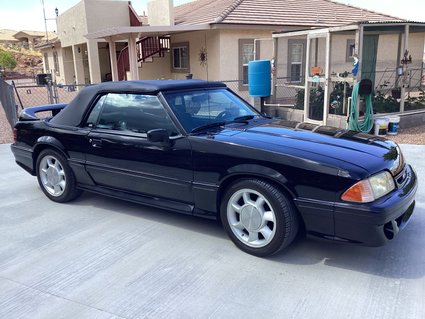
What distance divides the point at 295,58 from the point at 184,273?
12673mm

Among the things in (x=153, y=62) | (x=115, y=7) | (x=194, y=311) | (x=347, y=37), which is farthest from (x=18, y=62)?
(x=194, y=311)

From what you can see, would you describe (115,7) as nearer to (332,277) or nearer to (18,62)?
(332,277)

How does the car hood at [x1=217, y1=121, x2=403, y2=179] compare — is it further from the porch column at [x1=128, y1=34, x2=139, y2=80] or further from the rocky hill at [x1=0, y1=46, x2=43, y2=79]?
the rocky hill at [x1=0, y1=46, x2=43, y2=79]

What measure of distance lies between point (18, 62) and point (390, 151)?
62.2 meters

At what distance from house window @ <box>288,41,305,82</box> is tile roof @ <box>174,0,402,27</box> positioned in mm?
884

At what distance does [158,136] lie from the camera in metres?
3.71

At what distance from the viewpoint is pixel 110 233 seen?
4117 mm

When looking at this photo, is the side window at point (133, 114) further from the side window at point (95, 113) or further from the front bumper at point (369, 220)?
the front bumper at point (369, 220)

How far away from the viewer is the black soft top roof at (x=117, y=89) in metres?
4.21

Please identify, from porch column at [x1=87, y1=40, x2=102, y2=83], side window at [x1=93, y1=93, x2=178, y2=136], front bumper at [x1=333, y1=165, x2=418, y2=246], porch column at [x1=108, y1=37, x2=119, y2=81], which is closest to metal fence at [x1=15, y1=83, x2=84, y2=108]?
porch column at [x1=87, y1=40, x2=102, y2=83]

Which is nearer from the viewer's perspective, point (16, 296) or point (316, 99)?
point (16, 296)

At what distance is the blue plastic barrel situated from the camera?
Answer: 10.2 m

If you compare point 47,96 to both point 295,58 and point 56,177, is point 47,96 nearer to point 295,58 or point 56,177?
point 295,58

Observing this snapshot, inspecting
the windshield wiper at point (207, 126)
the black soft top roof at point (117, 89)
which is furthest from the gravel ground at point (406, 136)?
the windshield wiper at point (207, 126)
